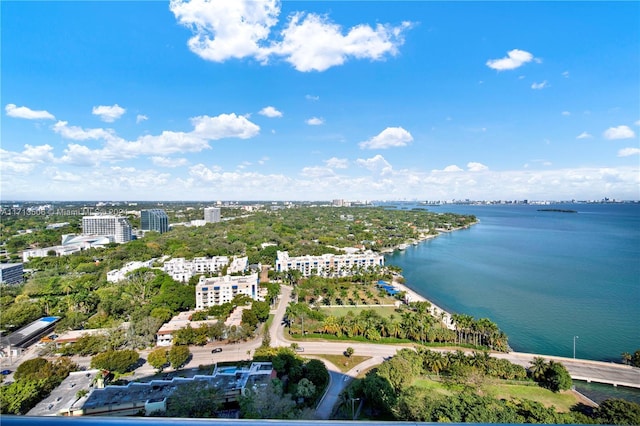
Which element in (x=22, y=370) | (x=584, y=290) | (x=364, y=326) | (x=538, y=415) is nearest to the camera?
(x=538, y=415)

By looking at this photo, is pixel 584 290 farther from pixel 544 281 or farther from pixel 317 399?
pixel 317 399

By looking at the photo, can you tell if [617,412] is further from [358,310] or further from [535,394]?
[358,310]

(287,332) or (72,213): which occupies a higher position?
(72,213)

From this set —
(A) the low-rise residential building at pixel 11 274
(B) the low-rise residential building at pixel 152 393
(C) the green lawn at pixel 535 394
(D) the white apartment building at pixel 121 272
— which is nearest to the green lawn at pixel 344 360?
(B) the low-rise residential building at pixel 152 393

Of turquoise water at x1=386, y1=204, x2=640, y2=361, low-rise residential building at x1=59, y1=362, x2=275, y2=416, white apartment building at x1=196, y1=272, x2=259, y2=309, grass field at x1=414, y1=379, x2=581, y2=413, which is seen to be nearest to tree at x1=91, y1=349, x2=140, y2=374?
low-rise residential building at x1=59, y1=362, x2=275, y2=416

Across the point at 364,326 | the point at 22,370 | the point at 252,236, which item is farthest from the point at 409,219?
the point at 22,370

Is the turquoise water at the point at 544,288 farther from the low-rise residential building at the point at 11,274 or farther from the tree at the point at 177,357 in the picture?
the low-rise residential building at the point at 11,274

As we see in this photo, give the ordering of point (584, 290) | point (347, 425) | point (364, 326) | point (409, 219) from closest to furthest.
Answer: point (347, 425) → point (364, 326) → point (584, 290) → point (409, 219)
